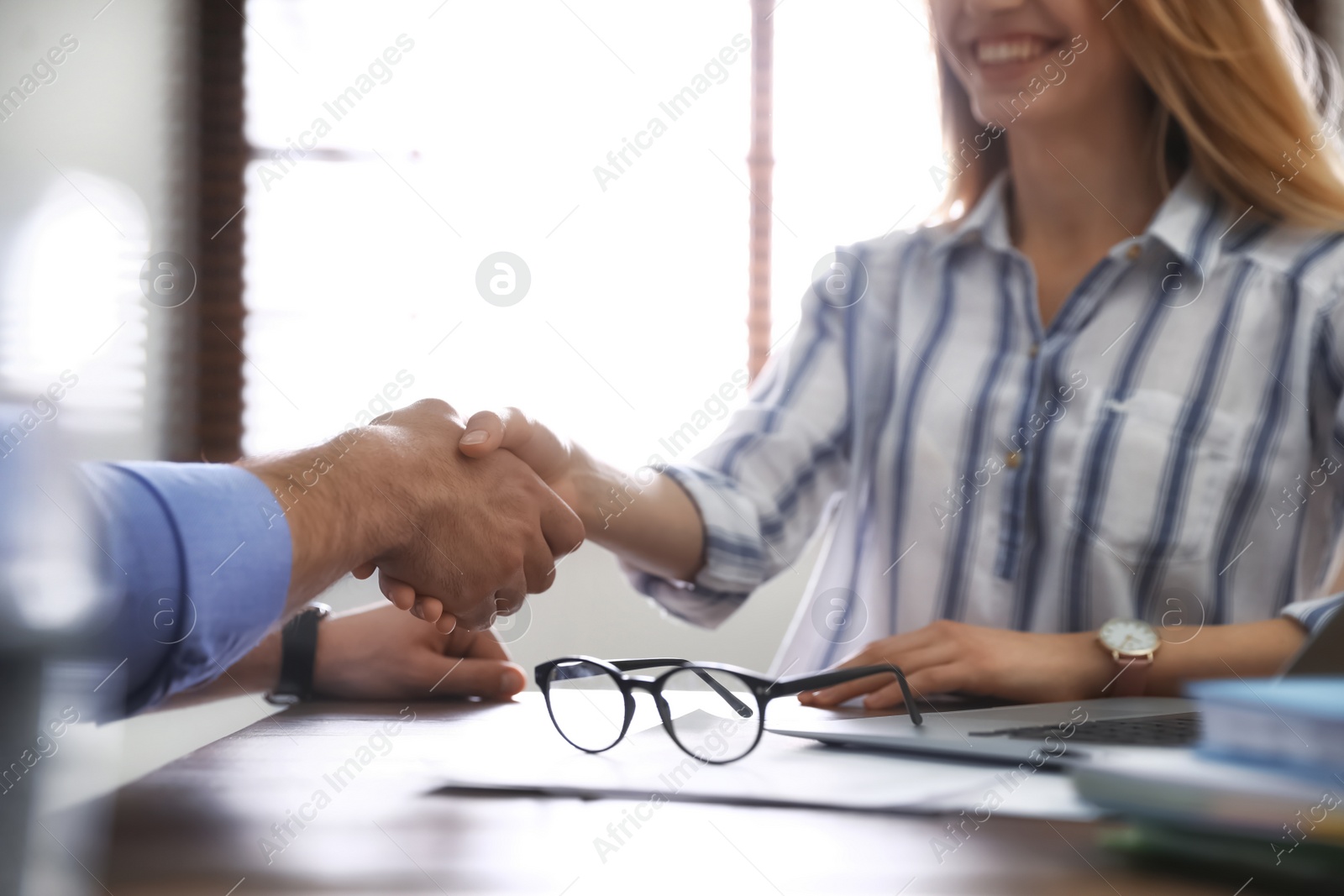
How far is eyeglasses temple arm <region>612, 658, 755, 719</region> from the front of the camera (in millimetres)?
577

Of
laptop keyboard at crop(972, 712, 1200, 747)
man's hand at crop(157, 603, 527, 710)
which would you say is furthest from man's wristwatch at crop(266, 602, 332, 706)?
laptop keyboard at crop(972, 712, 1200, 747)

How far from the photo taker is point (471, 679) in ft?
2.37

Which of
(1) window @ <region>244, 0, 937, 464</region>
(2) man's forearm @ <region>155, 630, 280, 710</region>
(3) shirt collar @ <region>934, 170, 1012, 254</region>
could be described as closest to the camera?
(2) man's forearm @ <region>155, 630, 280, 710</region>

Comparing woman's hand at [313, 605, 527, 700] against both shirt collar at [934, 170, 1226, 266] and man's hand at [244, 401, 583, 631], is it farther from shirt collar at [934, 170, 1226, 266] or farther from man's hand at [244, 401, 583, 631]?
shirt collar at [934, 170, 1226, 266]

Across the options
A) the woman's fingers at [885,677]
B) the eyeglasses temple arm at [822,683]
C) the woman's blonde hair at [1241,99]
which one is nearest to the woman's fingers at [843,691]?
the woman's fingers at [885,677]

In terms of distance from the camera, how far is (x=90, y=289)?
199 cm

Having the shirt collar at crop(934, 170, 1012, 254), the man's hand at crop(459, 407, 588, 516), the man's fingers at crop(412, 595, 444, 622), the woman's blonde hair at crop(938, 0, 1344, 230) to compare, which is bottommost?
the man's fingers at crop(412, 595, 444, 622)

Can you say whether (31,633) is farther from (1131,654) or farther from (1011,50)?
(1011,50)

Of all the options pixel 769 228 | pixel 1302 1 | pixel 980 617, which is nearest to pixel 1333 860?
pixel 980 617

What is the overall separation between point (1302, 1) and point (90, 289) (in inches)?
103

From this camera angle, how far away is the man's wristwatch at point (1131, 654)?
30.0 inches

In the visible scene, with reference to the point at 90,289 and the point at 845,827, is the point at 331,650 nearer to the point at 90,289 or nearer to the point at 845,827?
the point at 845,827

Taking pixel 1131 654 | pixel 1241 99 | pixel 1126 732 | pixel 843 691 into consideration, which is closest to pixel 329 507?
pixel 843 691

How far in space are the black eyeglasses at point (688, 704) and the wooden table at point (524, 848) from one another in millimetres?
110
